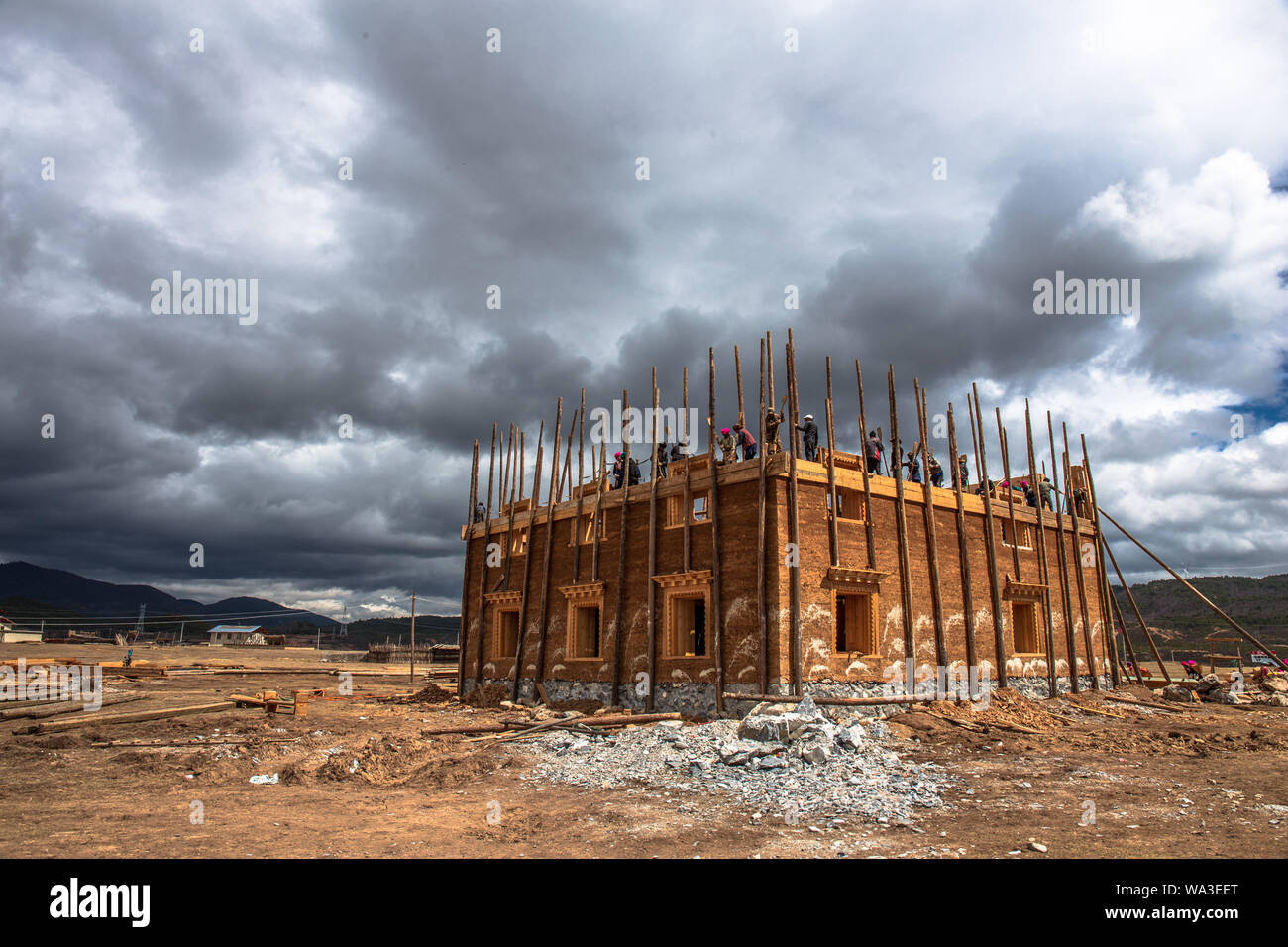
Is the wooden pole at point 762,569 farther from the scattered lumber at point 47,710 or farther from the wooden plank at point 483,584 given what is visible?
the scattered lumber at point 47,710

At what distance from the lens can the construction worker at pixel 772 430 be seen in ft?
62.9

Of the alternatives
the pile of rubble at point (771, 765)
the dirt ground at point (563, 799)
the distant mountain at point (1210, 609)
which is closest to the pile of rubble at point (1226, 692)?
the dirt ground at point (563, 799)

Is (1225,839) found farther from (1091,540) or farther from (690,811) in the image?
(1091,540)

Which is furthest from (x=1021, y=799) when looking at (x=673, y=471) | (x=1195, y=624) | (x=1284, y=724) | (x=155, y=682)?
(x=1195, y=624)

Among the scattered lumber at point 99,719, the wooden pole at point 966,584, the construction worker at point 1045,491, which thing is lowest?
the scattered lumber at point 99,719

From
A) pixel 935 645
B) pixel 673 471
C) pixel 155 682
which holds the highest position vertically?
pixel 673 471

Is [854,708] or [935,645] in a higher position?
[935,645]

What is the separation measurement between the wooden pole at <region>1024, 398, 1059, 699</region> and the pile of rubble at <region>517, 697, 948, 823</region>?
1048cm

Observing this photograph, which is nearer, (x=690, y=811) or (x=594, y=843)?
(x=594, y=843)

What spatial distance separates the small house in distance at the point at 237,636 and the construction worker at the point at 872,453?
230ft

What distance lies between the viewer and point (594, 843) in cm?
902
